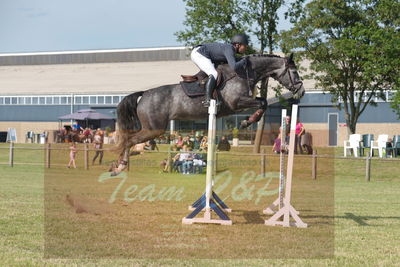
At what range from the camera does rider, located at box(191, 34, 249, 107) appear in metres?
8.23

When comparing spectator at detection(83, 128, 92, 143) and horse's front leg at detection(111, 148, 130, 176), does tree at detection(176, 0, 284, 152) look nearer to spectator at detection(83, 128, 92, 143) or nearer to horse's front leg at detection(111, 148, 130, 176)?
spectator at detection(83, 128, 92, 143)

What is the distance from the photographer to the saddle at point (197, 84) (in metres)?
8.30

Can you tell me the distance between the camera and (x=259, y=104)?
834cm

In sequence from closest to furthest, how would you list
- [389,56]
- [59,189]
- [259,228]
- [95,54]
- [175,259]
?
1. [175,259]
2. [259,228]
3. [59,189]
4. [389,56]
5. [95,54]

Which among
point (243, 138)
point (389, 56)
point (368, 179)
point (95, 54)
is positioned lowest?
point (368, 179)

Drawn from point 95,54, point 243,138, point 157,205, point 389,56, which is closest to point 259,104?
point 157,205

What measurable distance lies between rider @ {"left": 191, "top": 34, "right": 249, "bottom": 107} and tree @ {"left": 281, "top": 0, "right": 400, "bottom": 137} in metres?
21.2

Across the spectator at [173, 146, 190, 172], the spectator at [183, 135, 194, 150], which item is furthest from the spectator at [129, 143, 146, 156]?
the spectator at [173, 146, 190, 172]

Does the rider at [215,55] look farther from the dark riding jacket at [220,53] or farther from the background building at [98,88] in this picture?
the background building at [98,88]

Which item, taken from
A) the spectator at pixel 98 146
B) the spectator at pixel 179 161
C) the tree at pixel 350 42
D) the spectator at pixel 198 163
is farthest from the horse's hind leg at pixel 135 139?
the tree at pixel 350 42

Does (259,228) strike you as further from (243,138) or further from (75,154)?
(75,154)

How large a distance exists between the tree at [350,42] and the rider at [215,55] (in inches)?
833

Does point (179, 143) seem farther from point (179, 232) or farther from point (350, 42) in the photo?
point (350, 42)

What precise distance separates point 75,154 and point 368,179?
9.87m
